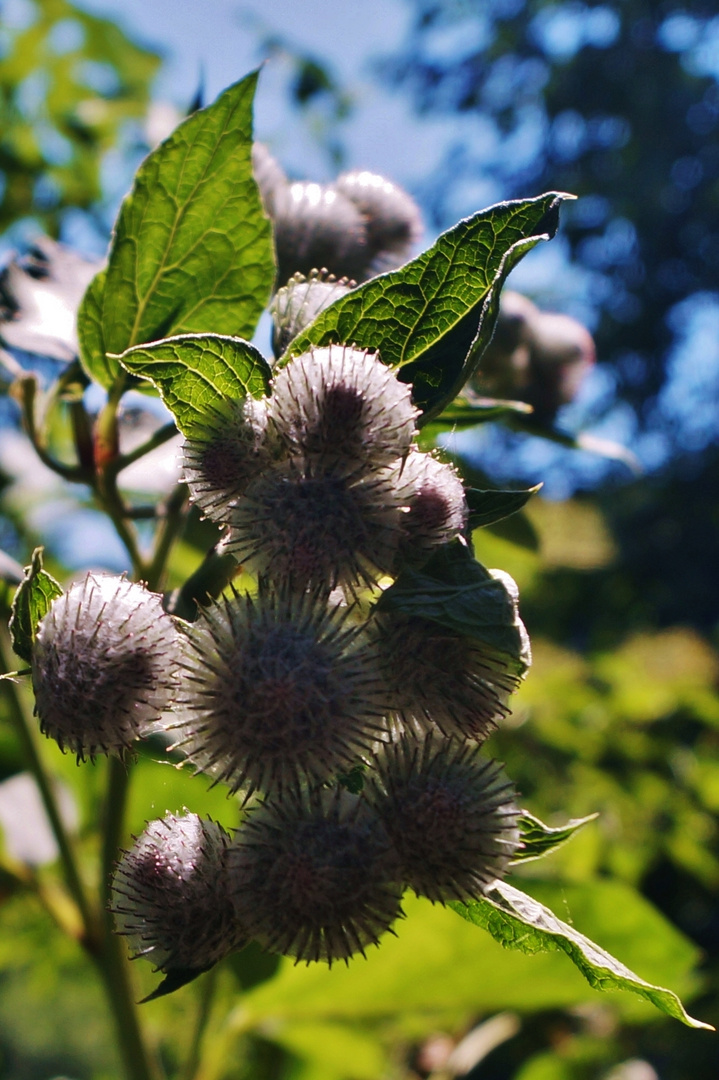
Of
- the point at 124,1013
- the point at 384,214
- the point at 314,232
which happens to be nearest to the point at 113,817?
the point at 124,1013

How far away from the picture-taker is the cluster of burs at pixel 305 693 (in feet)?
2.72

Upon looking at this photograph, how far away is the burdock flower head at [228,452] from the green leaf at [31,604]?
6.0 inches

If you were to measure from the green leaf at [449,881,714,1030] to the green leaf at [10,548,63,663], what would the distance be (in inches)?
18.6

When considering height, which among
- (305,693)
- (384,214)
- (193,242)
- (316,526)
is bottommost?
(305,693)

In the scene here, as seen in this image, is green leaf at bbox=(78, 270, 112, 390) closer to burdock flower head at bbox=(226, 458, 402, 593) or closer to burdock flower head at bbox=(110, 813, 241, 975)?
burdock flower head at bbox=(226, 458, 402, 593)

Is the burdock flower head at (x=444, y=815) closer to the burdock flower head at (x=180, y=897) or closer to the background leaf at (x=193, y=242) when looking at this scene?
the burdock flower head at (x=180, y=897)

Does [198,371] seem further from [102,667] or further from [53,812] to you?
[53,812]

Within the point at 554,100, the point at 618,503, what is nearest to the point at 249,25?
the point at 618,503

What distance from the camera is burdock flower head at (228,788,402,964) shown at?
81 centimetres

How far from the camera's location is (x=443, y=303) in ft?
3.24

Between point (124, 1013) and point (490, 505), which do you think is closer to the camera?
point (490, 505)

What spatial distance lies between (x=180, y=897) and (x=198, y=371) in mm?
454

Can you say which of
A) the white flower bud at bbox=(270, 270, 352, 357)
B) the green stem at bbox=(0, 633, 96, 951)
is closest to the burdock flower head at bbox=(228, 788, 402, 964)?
the white flower bud at bbox=(270, 270, 352, 357)

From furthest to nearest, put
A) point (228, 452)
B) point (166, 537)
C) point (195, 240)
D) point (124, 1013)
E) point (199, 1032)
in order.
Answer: point (199, 1032) < point (124, 1013) < point (166, 537) < point (195, 240) < point (228, 452)
